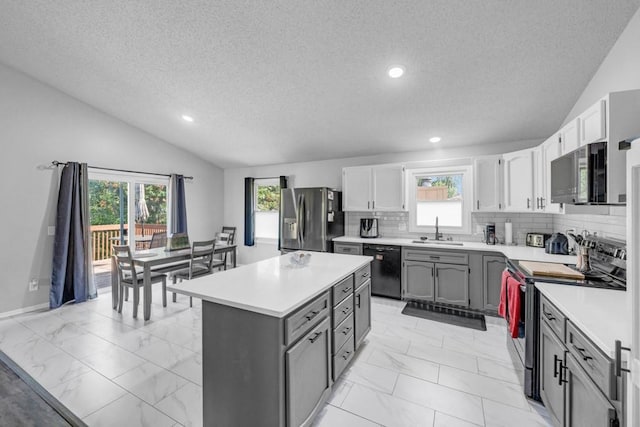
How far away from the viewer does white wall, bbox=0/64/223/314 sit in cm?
348

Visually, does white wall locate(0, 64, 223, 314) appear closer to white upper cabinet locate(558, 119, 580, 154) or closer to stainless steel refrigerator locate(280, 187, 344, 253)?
stainless steel refrigerator locate(280, 187, 344, 253)

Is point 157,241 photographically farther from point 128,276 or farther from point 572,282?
point 572,282

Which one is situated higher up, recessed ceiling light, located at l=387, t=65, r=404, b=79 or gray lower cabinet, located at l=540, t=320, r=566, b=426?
recessed ceiling light, located at l=387, t=65, r=404, b=79

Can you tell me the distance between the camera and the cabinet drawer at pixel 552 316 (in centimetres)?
148

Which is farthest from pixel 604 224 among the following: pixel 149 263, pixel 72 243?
pixel 72 243

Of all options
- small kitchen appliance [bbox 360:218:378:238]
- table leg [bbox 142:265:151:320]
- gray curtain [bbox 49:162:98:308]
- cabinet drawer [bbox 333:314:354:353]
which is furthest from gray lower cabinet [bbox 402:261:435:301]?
gray curtain [bbox 49:162:98:308]

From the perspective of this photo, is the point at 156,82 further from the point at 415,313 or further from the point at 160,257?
the point at 415,313

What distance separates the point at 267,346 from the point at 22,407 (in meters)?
1.22

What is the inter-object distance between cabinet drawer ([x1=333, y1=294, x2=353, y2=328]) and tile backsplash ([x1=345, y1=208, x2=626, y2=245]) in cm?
212

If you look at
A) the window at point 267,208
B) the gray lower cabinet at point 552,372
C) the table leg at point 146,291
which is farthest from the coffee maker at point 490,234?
the table leg at point 146,291

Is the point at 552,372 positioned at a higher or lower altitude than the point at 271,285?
lower

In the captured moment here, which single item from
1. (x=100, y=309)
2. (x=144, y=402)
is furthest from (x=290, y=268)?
(x=100, y=309)

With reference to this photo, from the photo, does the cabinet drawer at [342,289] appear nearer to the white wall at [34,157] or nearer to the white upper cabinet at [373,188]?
the white upper cabinet at [373,188]

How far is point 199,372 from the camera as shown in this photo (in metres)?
2.30
